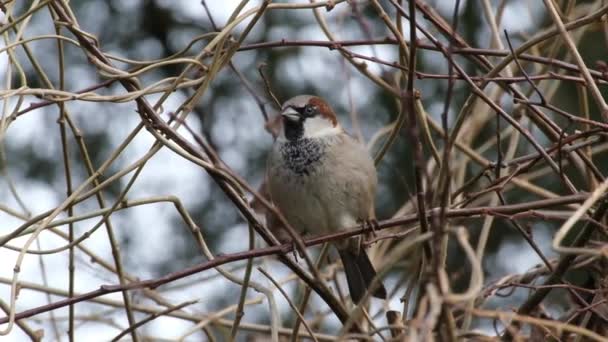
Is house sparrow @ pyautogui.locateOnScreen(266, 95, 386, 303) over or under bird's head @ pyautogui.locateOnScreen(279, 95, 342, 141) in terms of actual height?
under

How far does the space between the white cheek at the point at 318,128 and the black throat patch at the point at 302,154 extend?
4cm

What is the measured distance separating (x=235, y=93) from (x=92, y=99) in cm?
274

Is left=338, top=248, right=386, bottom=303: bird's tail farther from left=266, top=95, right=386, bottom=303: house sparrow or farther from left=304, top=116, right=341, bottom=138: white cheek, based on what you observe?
left=304, top=116, right=341, bottom=138: white cheek

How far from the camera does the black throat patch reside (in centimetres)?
293

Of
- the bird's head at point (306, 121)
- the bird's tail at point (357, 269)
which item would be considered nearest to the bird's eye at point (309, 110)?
the bird's head at point (306, 121)

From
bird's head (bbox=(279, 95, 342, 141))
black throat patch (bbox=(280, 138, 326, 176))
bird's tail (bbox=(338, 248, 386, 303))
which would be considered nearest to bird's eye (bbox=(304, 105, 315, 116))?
bird's head (bbox=(279, 95, 342, 141))

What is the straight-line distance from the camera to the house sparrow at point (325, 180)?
2924 mm

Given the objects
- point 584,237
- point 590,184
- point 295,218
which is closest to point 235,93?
point 295,218

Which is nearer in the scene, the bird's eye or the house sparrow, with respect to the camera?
the house sparrow

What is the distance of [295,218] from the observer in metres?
3.03

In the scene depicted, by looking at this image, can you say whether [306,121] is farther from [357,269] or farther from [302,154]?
[357,269]

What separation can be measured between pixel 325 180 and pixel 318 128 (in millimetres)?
195

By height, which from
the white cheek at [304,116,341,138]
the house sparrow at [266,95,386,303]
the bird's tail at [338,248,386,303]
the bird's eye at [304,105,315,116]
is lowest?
the bird's tail at [338,248,386,303]

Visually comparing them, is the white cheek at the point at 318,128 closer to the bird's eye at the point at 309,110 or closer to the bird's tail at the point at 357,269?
the bird's eye at the point at 309,110
